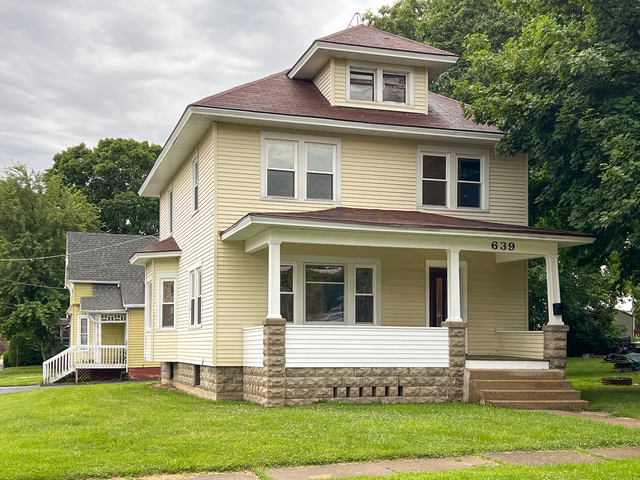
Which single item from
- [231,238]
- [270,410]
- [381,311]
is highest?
[231,238]

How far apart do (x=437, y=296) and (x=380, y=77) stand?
598 cm

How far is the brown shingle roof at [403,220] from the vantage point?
50.0ft

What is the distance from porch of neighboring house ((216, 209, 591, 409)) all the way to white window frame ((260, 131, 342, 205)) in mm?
1154

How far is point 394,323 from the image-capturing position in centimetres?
1789

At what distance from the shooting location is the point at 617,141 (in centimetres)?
1427

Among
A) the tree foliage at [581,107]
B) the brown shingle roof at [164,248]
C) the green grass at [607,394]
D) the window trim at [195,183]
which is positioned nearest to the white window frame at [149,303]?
the brown shingle roof at [164,248]

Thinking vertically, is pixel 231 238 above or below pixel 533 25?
below

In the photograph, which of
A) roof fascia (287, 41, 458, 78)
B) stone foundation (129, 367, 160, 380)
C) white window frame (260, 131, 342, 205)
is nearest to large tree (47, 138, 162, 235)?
stone foundation (129, 367, 160, 380)

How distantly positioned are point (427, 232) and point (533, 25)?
5.76 m

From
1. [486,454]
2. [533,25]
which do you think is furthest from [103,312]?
[486,454]

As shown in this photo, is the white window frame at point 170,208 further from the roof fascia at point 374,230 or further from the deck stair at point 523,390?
the deck stair at point 523,390

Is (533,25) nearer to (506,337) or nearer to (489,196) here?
(489,196)

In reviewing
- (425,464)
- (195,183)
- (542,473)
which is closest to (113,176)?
(195,183)

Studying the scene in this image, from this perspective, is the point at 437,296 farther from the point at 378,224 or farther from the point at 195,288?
the point at 195,288
